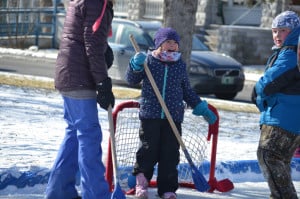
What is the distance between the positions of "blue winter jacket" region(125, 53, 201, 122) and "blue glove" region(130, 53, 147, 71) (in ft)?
0.19

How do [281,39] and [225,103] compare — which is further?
[225,103]

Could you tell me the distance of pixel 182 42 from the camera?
12.4m

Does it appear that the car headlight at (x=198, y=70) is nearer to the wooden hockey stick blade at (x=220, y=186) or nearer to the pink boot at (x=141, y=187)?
the wooden hockey stick blade at (x=220, y=186)

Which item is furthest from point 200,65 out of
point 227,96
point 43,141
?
point 43,141

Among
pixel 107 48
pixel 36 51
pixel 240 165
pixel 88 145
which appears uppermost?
pixel 107 48

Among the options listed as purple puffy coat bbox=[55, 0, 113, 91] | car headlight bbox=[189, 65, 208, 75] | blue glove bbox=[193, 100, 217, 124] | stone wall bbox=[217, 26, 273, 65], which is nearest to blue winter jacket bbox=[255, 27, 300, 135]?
blue glove bbox=[193, 100, 217, 124]

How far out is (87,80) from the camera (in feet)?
19.2

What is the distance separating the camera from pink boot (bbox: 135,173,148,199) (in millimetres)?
6535

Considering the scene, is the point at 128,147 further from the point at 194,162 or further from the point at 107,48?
the point at 107,48

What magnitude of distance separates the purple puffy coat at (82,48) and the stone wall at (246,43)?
21.4 meters

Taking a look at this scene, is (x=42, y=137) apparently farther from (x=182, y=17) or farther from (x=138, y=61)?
(x=182, y=17)

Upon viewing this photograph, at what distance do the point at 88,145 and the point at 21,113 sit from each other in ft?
14.9

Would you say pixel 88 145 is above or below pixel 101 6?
below

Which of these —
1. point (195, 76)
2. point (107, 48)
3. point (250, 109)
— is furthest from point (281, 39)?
point (195, 76)
